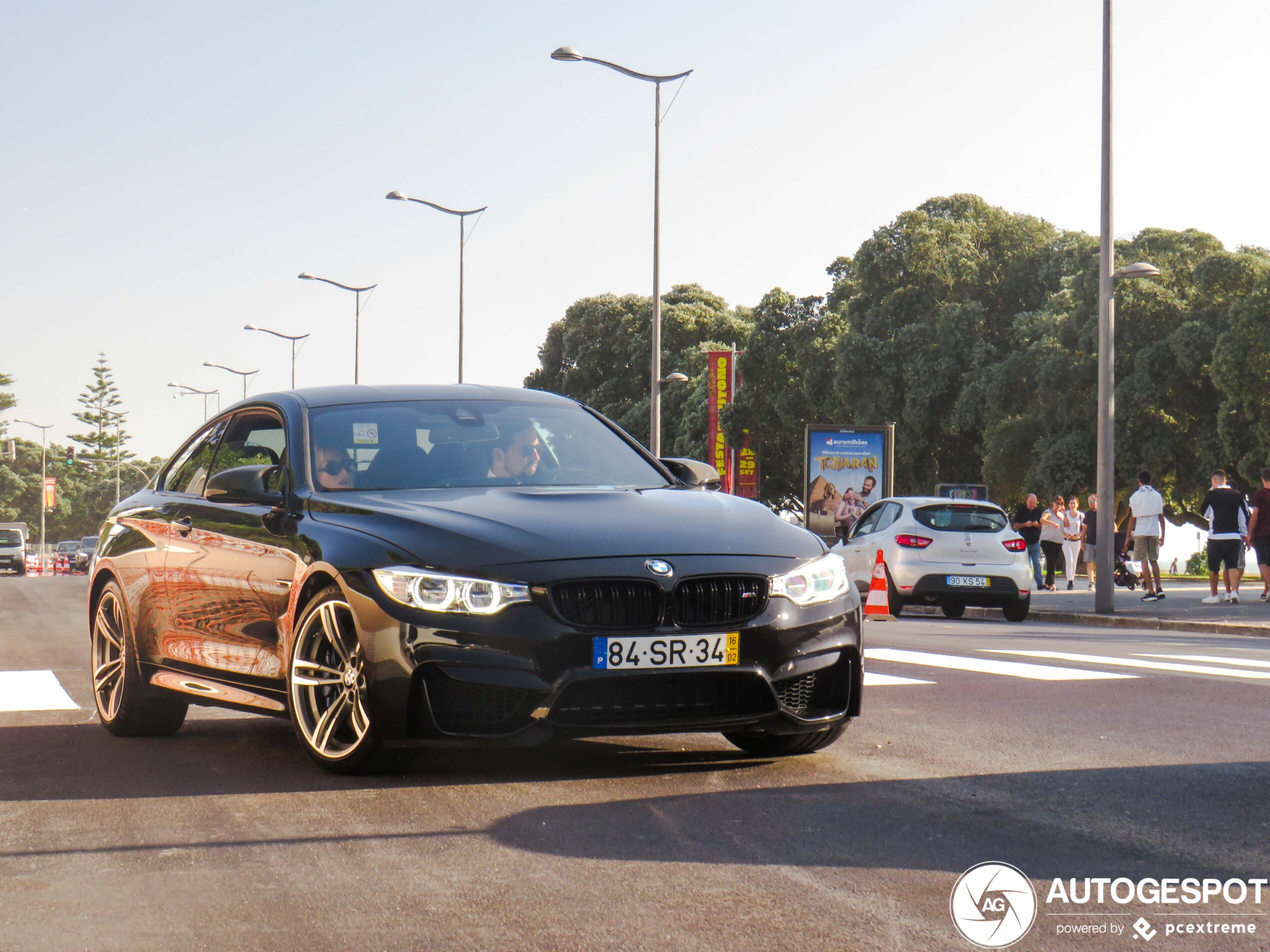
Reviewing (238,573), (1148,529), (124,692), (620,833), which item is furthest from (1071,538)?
(620,833)

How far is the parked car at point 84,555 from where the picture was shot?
73375 mm

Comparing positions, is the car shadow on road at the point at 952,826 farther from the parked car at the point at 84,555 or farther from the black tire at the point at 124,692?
the parked car at the point at 84,555

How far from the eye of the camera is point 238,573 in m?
6.65

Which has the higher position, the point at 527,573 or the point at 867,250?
the point at 867,250

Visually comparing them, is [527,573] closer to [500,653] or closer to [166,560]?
[500,653]

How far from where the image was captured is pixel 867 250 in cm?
5084

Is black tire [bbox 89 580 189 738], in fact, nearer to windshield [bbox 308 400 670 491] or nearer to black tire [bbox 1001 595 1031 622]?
windshield [bbox 308 400 670 491]

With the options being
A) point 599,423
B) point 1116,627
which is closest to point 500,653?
point 599,423

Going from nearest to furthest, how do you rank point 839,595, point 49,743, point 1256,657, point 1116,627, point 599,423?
point 839,595
point 49,743
point 599,423
point 1256,657
point 1116,627

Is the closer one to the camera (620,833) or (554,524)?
(620,833)

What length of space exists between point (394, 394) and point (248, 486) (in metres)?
0.97

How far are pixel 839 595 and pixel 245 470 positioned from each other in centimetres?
241

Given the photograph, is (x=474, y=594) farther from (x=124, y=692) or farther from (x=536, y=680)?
(x=124, y=692)

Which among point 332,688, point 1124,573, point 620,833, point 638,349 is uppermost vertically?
point 638,349
